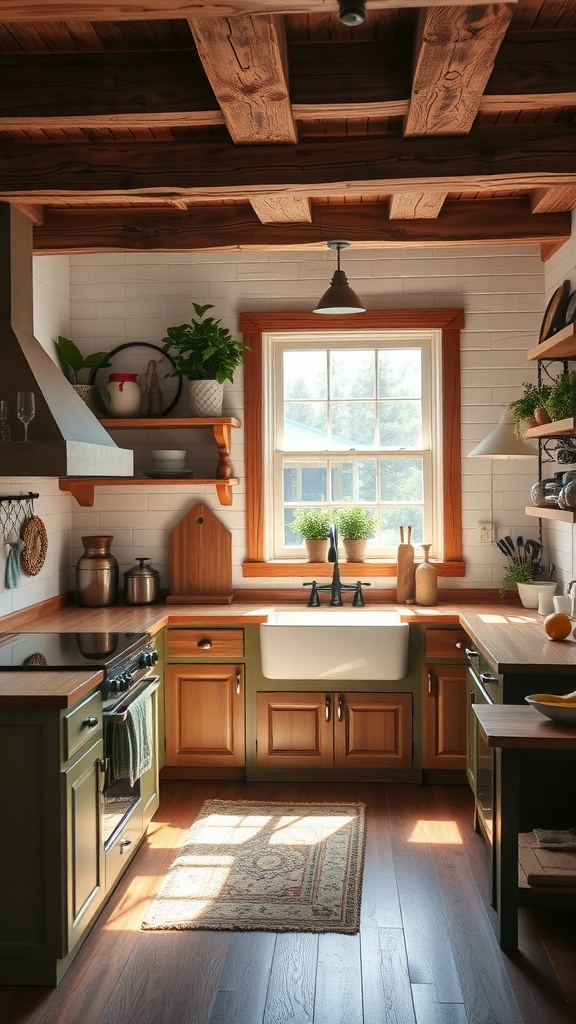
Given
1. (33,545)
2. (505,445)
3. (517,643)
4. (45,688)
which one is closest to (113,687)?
(45,688)

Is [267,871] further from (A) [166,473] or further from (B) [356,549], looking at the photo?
(A) [166,473]

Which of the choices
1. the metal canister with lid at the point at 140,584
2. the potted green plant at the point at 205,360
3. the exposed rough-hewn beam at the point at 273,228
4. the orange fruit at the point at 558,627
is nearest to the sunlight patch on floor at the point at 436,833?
the orange fruit at the point at 558,627

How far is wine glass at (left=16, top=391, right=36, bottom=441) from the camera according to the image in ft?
11.6

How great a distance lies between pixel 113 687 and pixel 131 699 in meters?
0.23

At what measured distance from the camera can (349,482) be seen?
531cm

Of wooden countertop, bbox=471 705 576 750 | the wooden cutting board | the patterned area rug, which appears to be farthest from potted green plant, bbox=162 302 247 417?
wooden countertop, bbox=471 705 576 750

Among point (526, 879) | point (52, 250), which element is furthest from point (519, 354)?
point (526, 879)

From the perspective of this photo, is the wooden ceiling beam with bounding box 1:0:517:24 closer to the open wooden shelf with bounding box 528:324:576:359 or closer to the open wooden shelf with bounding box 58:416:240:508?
the open wooden shelf with bounding box 528:324:576:359

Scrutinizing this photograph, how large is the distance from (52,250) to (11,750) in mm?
2549

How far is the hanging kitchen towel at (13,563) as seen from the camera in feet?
14.0

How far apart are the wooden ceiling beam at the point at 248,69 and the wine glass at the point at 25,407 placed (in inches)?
48.4

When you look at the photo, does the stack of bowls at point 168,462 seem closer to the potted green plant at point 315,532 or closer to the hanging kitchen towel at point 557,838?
the potted green plant at point 315,532

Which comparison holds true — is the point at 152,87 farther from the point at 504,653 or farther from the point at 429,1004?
the point at 429,1004

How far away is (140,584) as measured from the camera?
5027mm
